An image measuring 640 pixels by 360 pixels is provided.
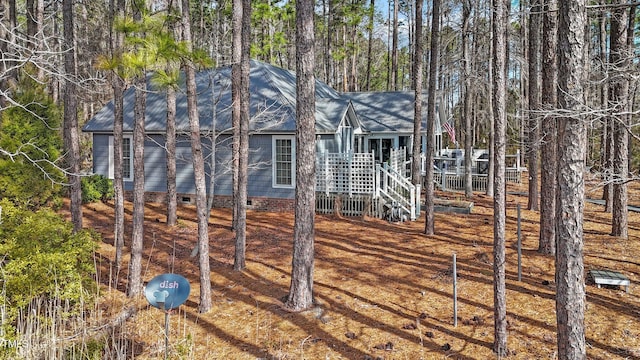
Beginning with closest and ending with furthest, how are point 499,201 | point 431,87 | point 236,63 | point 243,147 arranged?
point 499,201 → point 243,147 → point 236,63 → point 431,87

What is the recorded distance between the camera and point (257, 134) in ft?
51.0

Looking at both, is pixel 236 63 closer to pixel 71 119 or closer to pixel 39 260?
pixel 71 119

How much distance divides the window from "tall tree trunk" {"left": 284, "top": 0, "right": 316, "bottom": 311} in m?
7.80

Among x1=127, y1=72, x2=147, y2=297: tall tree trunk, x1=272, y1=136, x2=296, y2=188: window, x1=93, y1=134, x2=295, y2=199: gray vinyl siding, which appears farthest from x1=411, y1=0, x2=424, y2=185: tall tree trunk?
x1=127, y1=72, x2=147, y2=297: tall tree trunk

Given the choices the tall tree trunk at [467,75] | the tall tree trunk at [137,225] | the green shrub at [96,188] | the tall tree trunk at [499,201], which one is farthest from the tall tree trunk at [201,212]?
the tall tree trunk at [467,75]

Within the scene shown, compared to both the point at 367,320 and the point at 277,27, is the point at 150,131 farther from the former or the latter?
the point at 277,27

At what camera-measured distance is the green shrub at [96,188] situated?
16.0 metres

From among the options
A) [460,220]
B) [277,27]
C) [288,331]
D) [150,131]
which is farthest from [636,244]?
[277,27]

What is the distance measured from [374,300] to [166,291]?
4.12 metres

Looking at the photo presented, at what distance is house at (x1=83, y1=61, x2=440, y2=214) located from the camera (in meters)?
15.3

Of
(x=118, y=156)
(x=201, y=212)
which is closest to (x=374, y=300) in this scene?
(x=201, y=212)

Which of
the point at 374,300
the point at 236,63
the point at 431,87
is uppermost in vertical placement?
the point at 236,63

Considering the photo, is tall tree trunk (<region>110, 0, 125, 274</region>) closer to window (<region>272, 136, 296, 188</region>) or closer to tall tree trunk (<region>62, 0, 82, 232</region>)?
tall tree trunk (<region>62, 0, 82, 232</region>)

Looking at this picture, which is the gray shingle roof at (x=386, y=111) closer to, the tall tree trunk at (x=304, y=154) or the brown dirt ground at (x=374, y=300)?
the brown dirt ground at (x=374, y=300)
